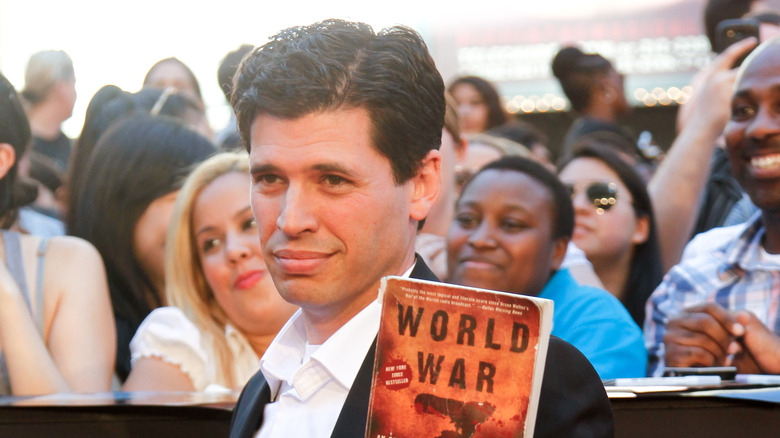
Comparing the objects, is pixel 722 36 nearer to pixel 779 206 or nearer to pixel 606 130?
pixel 606 130

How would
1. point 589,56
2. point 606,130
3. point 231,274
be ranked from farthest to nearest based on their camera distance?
1. point 589,56
2. point 606,130
3. point 231,274

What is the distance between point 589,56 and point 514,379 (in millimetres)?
4295

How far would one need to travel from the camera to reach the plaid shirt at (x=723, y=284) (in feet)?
8.67

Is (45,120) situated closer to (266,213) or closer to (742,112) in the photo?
(742,112)

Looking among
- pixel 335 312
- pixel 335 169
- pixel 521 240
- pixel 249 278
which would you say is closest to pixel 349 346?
pixel 335 312

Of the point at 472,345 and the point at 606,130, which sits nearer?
the point at 472,345

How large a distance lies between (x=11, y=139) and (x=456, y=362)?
6.88ft

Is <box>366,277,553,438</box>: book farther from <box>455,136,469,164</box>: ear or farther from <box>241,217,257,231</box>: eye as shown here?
<box>455,136,469,164</box>: ear

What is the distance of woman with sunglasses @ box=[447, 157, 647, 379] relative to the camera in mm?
2844

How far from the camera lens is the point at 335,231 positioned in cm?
153

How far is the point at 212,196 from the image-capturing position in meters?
3.05

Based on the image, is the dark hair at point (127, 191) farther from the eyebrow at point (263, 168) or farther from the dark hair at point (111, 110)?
the eyebrow at point (263, 168)

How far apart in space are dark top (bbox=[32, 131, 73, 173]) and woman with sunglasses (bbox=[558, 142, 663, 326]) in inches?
111

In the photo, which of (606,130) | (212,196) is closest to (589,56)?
(606,130)
